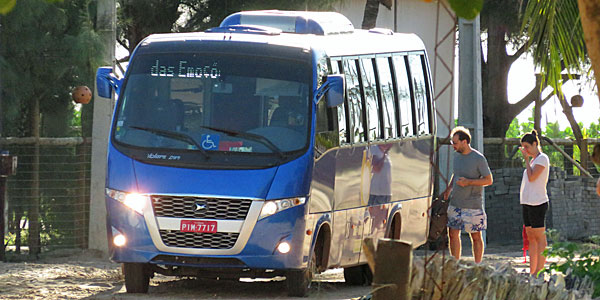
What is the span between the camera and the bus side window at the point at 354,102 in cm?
1326

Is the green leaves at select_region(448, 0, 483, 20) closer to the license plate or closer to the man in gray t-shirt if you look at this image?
the license plate

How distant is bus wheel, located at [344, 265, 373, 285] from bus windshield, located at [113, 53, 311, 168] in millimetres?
2637

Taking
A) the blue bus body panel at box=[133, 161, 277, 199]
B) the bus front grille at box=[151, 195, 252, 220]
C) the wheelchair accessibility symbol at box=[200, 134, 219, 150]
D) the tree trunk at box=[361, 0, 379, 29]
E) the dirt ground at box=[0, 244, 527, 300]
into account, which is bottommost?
the dirt ground at box=[0, 244, 527, 300]

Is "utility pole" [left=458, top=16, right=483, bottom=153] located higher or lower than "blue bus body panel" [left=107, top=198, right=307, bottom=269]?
higher

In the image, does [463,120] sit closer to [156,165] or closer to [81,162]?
[81,162]

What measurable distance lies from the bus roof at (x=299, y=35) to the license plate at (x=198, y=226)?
1937 mm

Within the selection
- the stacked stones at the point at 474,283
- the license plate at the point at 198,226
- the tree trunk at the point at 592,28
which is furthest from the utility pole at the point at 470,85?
the tree trunk at the point at 592,28

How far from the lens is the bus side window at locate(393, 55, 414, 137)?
1485cm

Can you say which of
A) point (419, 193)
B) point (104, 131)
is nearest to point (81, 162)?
point (104, 131)

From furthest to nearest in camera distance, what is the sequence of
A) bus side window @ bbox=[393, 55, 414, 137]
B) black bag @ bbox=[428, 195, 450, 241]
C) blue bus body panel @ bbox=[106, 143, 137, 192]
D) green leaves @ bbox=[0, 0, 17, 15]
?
black bag @ bbox=[428, 195, 450, 241], bus side window @ bbox=[393, 55, 414, 137], blue bus body panel @ bbox=[106, 143, 137, 192], green leaves @ bbox=[0, 0, 17, 15]

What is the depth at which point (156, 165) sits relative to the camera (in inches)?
472

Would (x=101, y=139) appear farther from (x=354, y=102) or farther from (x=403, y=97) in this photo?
(x=354, y=102)

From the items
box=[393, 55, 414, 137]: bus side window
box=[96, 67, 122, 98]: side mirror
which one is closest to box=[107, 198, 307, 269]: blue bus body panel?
box=[96, 67, 122, 98]: side mirror

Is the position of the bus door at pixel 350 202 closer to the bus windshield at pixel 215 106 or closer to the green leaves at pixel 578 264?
the bus windshield at pixel 215 106
